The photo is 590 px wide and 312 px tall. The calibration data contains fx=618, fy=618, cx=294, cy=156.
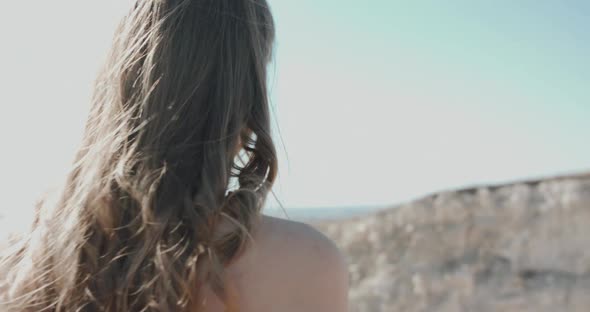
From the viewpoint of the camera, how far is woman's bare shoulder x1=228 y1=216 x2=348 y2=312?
1.09 meters

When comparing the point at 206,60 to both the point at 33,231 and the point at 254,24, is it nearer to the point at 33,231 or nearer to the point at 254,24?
the point at 254,24

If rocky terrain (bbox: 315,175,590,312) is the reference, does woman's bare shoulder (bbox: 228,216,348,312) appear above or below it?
above

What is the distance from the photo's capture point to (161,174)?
1144 millimetres

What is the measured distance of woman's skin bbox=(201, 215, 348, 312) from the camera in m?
1.09

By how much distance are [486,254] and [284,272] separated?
6.49 metres

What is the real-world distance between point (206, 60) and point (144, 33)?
152 millimetres

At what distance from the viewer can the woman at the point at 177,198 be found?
1.10 meters

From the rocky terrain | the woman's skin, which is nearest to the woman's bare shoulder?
the woman's skin

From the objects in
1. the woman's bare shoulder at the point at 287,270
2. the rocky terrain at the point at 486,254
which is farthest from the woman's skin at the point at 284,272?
the rocky terrain at the point at 486,254

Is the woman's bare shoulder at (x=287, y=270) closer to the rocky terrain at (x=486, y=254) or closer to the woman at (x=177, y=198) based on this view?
the woman at (x=177, y=198)

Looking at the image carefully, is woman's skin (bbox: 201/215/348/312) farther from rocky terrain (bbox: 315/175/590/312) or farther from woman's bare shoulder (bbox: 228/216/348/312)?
rocky terrain (bbox: 315/175/590/312)

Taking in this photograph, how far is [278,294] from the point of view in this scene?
3.59 feet

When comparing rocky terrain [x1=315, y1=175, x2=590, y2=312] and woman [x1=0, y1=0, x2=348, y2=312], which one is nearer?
woman [x1=0, y1=0, x2=348, y2=312]

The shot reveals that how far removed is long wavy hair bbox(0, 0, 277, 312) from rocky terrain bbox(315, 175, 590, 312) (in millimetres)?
6161
